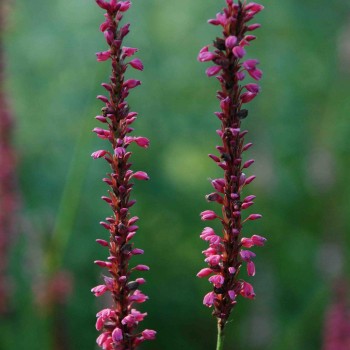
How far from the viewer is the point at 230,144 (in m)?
2.31

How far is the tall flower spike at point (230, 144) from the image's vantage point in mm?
2248

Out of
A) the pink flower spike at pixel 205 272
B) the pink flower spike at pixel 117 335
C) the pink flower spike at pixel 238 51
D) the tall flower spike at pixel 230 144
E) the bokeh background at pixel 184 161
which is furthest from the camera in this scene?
the bokeh background at pixel 184 161

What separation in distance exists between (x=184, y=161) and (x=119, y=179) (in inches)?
310

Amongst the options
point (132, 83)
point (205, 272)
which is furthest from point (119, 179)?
point (205, 272)

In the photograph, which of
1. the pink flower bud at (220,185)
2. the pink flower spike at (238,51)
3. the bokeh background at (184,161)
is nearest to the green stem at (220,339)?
the pink flower bud at (220,185)

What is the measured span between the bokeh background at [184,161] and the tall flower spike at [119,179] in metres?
5.06

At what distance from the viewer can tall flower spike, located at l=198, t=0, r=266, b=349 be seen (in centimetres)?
225

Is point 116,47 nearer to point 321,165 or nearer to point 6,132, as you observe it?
point 6,132

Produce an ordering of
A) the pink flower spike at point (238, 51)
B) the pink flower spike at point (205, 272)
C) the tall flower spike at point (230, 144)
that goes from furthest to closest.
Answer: the pink flower spike at point (205, 272), the tall flower spike at point (230, 144), the pink flower spike at point (238, 51)

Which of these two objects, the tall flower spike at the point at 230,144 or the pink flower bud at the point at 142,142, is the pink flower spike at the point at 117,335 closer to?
the tall flower spike at the point at 230,144

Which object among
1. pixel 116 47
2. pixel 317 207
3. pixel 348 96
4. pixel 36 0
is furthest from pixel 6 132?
pixel 36 0

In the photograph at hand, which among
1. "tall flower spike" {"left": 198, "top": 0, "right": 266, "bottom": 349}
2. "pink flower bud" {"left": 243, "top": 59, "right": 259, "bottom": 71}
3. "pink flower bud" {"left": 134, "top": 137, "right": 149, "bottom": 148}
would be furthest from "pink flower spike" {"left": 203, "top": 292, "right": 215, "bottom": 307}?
"pink flower bud" {"left": 243, "top": 59, "right": 259, "bottom": 71}

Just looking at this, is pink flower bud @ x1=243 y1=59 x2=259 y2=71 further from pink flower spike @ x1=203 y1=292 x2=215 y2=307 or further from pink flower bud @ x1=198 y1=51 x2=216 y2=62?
pink flower spike @ x1=203 y1=292 x2=215 y2=307

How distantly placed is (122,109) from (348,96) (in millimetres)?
9619
